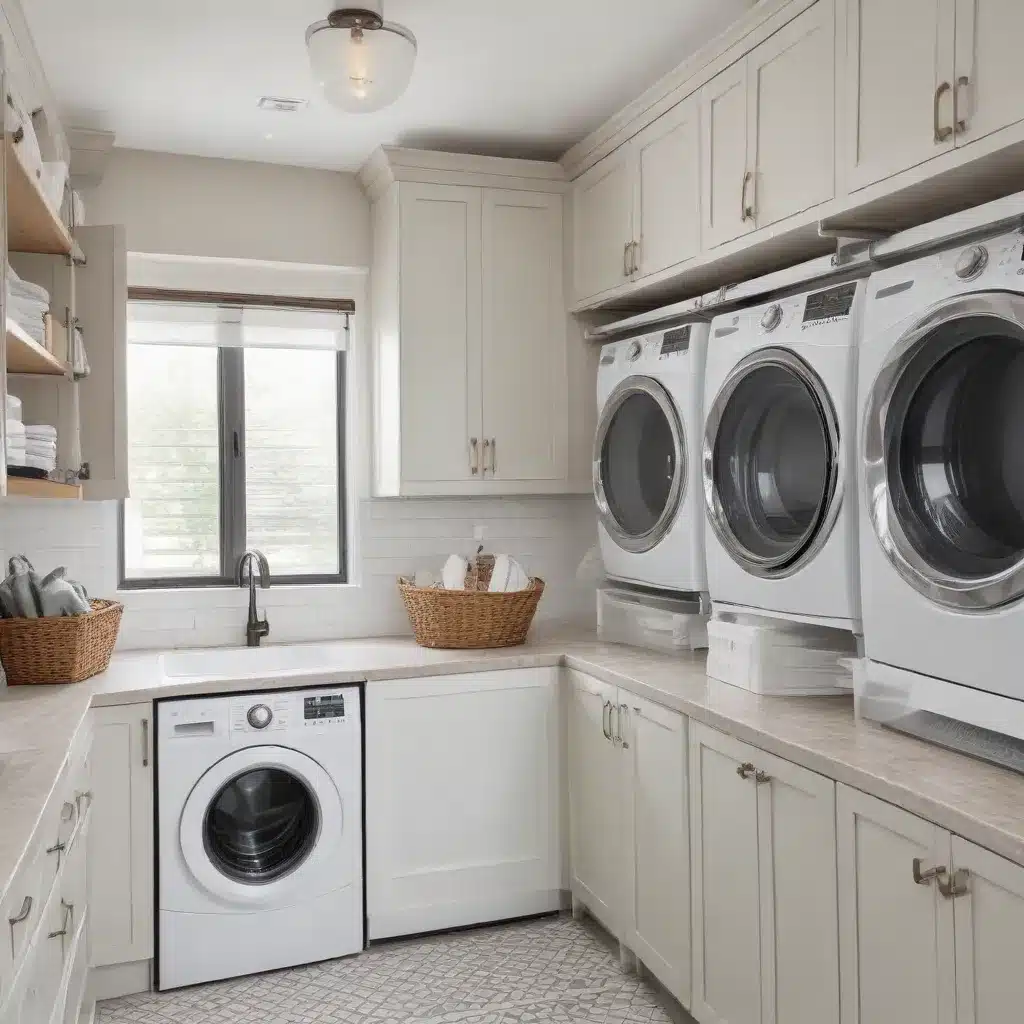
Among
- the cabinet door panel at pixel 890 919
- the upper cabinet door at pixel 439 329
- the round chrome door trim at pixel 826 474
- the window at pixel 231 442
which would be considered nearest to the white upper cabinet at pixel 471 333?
the upper cabinet door at pixel 439 329

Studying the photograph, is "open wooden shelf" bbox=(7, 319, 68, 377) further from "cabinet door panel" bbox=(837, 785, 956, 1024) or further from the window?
"cabinet door panel" bbox=(837, 785, 956, 1024)

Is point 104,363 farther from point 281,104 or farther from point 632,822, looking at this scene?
point 632,822

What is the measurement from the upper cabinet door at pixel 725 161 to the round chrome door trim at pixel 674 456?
471 mm

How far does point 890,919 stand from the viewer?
1791 millimetres

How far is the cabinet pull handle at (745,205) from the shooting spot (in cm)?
260

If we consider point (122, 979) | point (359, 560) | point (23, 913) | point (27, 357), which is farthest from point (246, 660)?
point (23, 913)

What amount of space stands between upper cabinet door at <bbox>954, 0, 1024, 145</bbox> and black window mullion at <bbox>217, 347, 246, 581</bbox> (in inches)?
104

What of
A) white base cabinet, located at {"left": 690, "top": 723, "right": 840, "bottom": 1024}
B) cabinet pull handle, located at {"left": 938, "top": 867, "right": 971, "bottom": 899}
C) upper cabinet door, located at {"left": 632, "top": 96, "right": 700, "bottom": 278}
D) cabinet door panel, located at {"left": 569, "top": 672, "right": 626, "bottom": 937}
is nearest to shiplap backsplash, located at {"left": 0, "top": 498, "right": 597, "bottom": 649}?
cabinet door panel, located at {"left": 569, "top": 672, "right": 626, "bottom": 937}

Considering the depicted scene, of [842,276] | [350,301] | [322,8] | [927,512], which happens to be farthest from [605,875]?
[322,8]

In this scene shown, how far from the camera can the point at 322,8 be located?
99.7 inches

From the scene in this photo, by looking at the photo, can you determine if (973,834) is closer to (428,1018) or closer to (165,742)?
(428,1018)

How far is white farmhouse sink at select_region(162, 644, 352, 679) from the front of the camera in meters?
3.37

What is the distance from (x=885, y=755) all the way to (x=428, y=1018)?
1457 mm

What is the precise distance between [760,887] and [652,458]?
1425 millimetres
